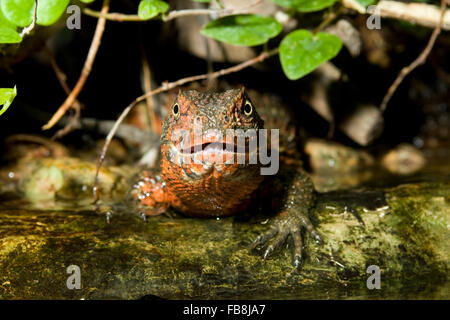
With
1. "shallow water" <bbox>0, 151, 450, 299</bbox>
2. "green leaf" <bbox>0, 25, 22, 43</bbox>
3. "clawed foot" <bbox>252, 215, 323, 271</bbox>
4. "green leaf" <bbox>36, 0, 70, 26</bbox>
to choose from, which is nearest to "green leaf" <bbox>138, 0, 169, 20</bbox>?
"green leaf" <bbox>36, 0, 70, 26</bbox>

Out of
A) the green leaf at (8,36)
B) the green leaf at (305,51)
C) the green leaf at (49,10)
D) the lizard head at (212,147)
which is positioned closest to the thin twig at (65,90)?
the green leaf at (49,10)

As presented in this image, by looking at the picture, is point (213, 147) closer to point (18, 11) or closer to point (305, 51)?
point (305, 51)

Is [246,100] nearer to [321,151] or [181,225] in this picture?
[181,225]

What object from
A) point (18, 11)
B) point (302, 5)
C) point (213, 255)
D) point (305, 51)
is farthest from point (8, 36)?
point (302, 5)

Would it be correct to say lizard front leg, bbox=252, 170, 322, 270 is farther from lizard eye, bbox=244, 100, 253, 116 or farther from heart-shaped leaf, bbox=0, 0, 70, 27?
heart-shaped leaf, bbox=0, 0, 70, 27

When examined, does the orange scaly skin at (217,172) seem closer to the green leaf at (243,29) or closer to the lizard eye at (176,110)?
the lizard eye at (176,110)

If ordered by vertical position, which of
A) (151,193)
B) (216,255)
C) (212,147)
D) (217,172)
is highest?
(212,147)

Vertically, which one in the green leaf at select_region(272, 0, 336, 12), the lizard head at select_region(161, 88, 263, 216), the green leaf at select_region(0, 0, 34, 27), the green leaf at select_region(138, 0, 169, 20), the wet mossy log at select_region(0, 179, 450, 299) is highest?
the green leaf at select_region(272, 0, 336, 12)

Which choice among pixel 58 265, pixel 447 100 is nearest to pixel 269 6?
pixel 58 265
